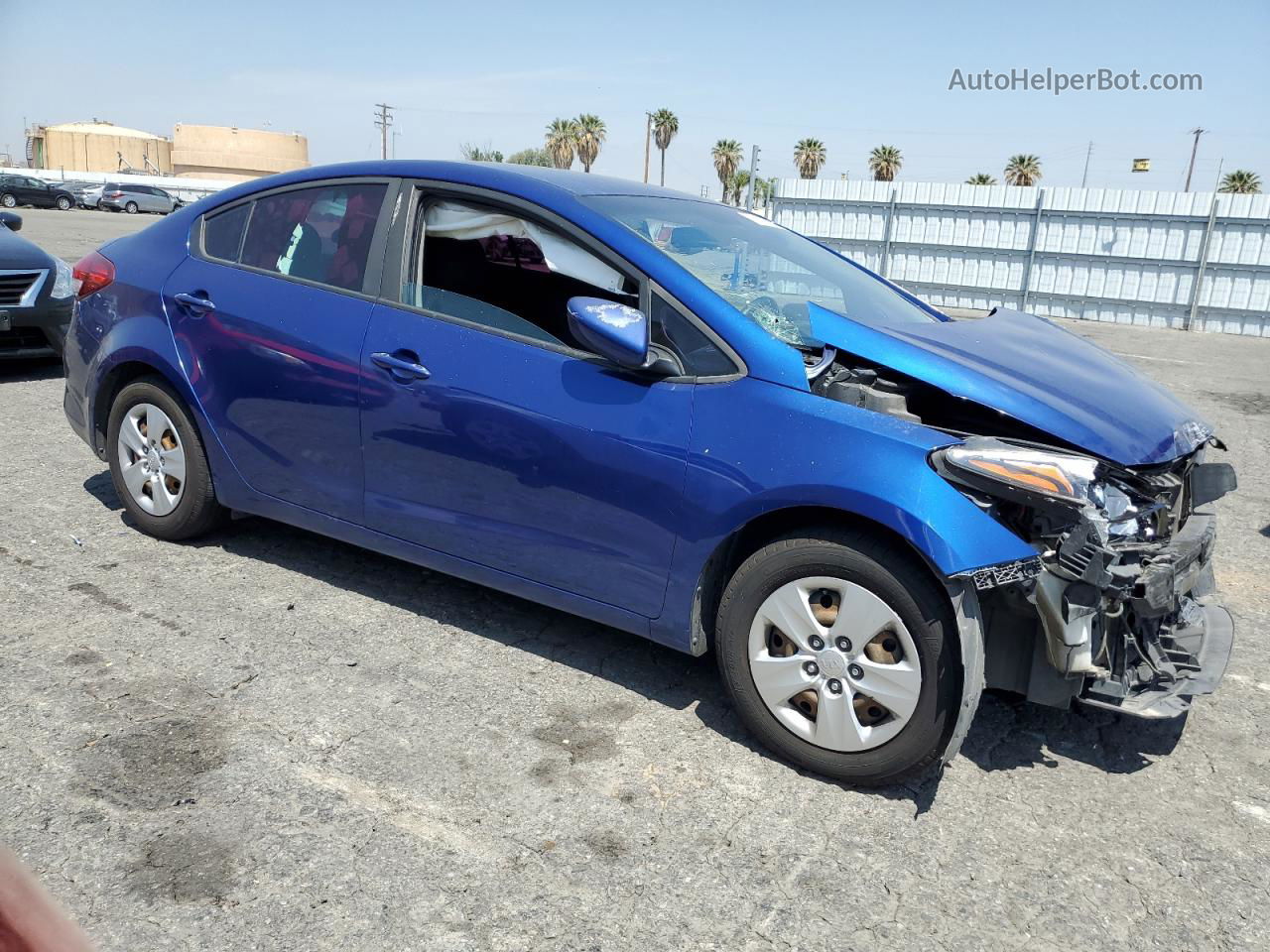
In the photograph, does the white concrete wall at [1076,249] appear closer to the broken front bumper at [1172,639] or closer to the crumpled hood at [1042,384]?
the crumpled hood at [1042,384]

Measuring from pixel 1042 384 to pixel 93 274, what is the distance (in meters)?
4.06

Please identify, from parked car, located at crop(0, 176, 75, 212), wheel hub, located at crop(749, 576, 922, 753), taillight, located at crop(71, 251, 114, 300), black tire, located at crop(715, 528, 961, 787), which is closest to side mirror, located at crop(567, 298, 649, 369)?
black tire, located at crop(715, 528, 961, 787)

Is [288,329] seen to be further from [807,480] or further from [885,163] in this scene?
[885,163]

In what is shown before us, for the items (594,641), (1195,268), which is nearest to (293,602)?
(594,641)

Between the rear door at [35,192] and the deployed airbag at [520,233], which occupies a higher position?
the rear door at [35,192]

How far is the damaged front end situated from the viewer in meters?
2.65

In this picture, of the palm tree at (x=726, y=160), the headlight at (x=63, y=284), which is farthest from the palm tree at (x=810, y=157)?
the headlight at (x=63, y=284)

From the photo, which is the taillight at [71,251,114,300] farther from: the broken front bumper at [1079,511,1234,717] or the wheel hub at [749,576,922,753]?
the broken front bumper at [1079,511,1234,717]

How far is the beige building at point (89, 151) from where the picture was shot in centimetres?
7425

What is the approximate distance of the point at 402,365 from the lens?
347 cm

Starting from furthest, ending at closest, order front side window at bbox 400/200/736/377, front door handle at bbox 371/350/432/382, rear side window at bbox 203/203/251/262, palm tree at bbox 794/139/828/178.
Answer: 1. palm tree at bbox 794/139/828/178
2. rear side window at bbox 203/203/251/262
3. front door handle at bbox 371/350/432/382
4. front side window at bbox 400/200/736/377

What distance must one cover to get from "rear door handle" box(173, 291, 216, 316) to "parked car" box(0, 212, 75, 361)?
4.36 meters

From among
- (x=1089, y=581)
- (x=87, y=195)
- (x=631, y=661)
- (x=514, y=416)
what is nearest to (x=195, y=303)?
(x=514, y=416)

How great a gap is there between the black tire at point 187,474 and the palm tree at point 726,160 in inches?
2559
